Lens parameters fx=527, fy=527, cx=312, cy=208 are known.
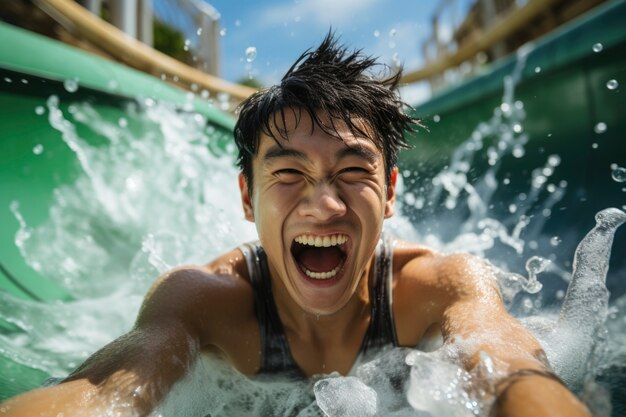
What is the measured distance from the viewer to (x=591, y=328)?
1.50 meters

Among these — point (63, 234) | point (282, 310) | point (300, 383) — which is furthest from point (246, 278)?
point (63, 234)

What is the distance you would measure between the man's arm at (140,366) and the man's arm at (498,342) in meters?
0.65

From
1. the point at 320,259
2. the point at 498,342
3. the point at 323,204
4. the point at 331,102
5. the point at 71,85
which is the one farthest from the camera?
the point at 71,85

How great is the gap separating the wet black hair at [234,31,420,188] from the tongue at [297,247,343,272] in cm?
26

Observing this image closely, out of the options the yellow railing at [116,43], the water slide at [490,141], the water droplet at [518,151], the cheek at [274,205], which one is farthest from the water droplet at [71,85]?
the water droplet at [518,151]

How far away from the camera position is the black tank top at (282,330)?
1.59 m

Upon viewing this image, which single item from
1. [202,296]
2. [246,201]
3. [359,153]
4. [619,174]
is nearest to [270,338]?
[202,296]

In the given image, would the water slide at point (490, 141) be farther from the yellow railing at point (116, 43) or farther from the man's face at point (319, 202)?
the man's face at point (319, 202)

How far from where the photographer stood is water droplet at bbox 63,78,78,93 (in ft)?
9.81

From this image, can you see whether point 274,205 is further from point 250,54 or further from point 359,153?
point 250,54

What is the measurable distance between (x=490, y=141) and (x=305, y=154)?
229cm

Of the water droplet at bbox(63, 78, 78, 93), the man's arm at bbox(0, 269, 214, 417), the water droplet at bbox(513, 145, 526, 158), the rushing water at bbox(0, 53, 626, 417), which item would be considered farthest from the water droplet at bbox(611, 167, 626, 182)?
the water droplet at bbox(63, 78, 78, 93)

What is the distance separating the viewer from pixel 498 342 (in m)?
1.09

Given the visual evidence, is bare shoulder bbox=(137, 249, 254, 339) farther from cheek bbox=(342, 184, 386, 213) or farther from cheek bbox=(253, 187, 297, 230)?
cheek bbox=(342, 184, 386, 213)
